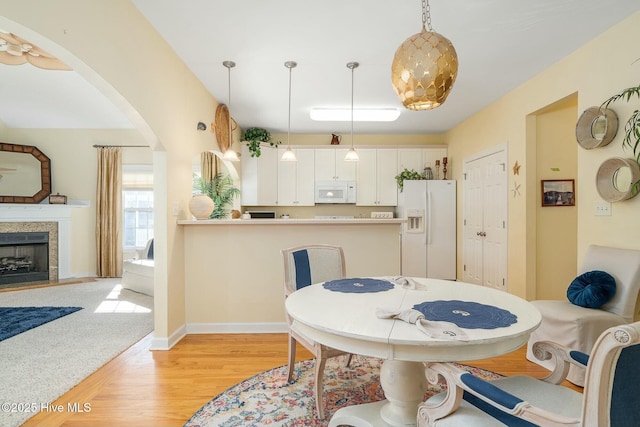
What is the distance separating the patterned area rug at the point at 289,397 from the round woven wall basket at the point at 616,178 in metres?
1.66

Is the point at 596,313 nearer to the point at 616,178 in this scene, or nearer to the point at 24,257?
the point at 616,178

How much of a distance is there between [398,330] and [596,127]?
8.99ft

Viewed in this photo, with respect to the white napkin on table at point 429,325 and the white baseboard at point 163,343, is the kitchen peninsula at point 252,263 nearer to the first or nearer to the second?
the white baseboard at point 163,343

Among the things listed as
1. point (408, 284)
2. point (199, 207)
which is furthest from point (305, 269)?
point (199, 207)

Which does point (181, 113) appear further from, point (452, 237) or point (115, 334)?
point (452, 237)

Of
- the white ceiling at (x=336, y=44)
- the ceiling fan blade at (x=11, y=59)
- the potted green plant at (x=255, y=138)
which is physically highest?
the ceiling fan blade at (x=11, y=59)

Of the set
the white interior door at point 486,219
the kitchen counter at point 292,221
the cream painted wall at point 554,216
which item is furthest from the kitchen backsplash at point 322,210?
the kitchen counter at point 292,221

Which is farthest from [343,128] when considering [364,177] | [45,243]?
[45,243]

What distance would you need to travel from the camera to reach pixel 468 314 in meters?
1.31

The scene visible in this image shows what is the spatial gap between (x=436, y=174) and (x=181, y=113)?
421cm

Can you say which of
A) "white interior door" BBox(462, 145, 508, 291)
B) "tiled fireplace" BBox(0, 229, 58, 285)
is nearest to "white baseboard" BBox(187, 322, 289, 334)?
"white interior door" BBox(462, 145, 508, 291)

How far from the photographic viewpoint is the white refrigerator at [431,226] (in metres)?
5.21

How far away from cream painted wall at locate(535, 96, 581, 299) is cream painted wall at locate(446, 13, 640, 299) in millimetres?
68

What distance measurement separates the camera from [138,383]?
2174mm
